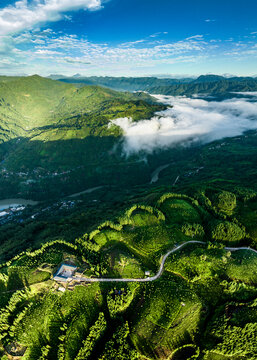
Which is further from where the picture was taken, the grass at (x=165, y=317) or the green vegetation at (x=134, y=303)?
A: the green vegetation at (x=134, y=303)

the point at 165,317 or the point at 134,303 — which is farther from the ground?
the point at 134,303

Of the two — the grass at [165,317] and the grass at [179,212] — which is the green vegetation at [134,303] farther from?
the grass at [179,212]

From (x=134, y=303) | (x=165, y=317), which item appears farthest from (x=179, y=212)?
(x=165, y=317)

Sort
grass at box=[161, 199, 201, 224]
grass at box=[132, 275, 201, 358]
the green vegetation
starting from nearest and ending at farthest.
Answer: grass at box=[132, 275, 201, 358], the green vegetation, grass at box=[161, 199, 201, 224]

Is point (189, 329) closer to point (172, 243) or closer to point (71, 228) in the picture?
point (172, 243)

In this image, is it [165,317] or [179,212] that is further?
[179,212]

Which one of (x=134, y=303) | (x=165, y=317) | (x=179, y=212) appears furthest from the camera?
(x=179, y=212)

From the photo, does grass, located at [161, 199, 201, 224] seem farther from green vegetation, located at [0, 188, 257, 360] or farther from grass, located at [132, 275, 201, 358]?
grass, located at [132, 275, 201, 358]

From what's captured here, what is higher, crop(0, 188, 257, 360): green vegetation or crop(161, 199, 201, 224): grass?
crop(161, 199, 201, 224): grass

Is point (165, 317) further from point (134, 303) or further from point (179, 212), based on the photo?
point (179, 212)

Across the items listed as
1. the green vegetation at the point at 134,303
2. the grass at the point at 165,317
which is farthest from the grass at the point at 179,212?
the grass at the point at 165,317

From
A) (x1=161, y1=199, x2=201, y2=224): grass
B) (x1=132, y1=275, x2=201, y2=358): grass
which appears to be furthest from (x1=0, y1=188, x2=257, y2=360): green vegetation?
(x1=161, y1=199, x2=201, y2=224): grass

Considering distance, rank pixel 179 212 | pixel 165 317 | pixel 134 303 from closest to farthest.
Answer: pixel 165 317
pixel 134 303
pixel 179 212
